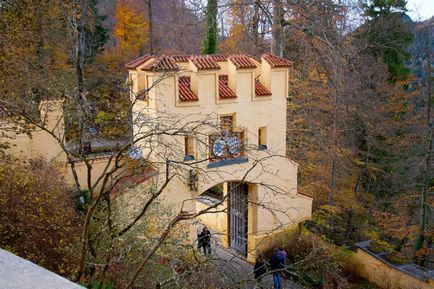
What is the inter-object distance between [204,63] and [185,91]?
2.87 feet

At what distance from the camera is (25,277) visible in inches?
72.7

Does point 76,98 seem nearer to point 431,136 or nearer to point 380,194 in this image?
point 431,136

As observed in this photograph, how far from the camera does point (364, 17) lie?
21281 millimetres

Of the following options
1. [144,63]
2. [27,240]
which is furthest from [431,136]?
[27,240]

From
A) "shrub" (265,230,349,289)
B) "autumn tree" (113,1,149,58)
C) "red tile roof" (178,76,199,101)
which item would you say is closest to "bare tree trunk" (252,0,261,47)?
"red tile roof" (178,76,199,101)

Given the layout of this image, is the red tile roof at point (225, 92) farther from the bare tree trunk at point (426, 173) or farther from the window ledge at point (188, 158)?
the bare tree trunk at point (426, 173)

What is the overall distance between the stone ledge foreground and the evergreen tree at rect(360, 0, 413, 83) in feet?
66.8

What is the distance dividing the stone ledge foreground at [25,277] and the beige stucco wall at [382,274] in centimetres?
1086

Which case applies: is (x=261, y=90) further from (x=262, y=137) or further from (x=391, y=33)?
(x=391, y=33)

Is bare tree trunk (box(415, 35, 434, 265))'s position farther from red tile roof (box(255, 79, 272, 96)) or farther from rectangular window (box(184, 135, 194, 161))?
rectangular window (box(184, 135, 194, 161))

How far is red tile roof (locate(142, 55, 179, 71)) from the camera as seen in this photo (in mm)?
10305

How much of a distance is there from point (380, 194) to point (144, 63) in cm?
1275

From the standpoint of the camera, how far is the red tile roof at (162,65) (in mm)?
10305

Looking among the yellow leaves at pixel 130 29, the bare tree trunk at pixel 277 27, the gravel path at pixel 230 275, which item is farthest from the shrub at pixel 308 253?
the yellow leaves at pixel 130 29
